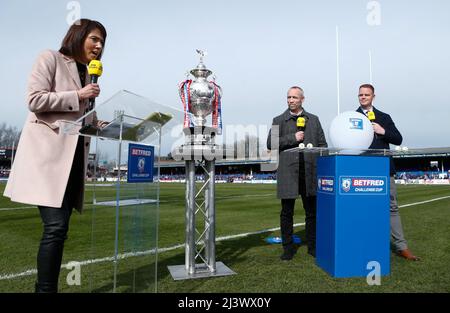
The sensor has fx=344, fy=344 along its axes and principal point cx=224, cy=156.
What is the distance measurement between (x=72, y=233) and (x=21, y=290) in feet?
10.3

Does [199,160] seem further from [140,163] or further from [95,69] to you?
[95,69]

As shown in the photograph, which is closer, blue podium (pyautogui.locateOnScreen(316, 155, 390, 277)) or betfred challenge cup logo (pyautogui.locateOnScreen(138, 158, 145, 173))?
betfred challenge cup logo (pyautogui.locateOnScreen(138, 158, 145, 173))

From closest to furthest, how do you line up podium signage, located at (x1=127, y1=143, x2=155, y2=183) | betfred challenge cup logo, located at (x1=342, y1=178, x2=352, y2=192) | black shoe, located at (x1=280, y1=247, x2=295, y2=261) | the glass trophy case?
the glass trophy case < podium signage, located at (x1=127, y1=143, x2=155, y2=183) < betfred challenge cup logo, located at (x1=342, y1=178, x2=352, y2=192) < black shoe, located at (x1=280, y1=247, x2=295, y2=261)

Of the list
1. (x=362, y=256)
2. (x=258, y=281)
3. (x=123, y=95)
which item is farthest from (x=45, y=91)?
(x=362, y=256)

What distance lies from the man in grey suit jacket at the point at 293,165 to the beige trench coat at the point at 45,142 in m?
2.54

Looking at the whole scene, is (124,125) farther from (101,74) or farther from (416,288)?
(416,288)

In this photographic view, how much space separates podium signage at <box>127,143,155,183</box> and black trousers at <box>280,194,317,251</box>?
206 centimetres

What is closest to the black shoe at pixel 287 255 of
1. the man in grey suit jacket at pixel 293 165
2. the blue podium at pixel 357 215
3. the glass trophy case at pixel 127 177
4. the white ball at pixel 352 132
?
the man in grey suit jacket at pixel 293 165

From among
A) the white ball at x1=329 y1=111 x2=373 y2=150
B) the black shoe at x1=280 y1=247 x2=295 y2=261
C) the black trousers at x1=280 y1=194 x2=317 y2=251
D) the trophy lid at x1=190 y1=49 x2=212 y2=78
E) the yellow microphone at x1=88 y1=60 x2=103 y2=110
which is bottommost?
the black shoe at x1=280 y1=247 x2=295 y2=261

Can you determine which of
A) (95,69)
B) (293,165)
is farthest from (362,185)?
(95,69)

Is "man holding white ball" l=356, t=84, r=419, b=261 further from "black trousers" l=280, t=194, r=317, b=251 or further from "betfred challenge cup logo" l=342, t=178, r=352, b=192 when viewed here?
"betfred challenge cup logo" l=342, t=178, r=352, b=192

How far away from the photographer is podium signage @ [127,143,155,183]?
7.86ft

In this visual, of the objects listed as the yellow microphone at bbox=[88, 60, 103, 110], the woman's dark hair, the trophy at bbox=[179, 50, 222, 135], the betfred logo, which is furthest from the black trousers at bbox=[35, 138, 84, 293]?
the betfred logo

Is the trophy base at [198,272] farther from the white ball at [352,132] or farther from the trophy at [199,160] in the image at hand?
the white ball at [352,132]
